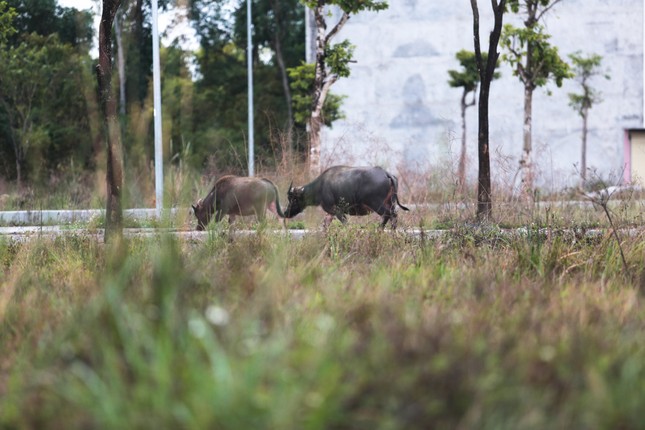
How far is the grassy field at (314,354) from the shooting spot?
9.75 ft

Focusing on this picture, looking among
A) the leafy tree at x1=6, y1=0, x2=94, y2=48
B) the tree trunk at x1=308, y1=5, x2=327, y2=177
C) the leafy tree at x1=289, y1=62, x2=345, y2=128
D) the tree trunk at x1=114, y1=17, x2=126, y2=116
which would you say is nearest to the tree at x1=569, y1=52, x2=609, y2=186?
the leafy tree at x1=289, y1=62, x2=345, y2=128

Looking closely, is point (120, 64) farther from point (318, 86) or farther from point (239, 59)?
point (318, 86)

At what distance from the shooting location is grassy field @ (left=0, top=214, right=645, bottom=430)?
117 inches

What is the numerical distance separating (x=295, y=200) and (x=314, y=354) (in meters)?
9.02

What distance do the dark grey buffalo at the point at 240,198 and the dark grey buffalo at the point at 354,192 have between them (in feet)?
1.30

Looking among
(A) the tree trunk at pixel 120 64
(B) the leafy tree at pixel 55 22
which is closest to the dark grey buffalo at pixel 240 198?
(A) the tree trunk at pixel 120 64

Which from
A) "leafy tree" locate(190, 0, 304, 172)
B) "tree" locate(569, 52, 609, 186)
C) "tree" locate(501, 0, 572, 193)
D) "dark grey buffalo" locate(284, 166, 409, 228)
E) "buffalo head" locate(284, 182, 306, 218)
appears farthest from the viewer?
"leafy tree" locate(190, 0, 304, 172)

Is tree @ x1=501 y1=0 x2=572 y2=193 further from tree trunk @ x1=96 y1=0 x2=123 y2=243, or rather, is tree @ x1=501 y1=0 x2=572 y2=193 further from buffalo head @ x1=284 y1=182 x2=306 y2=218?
tree trunk @ x1=96 y1=0 x2=123 y2=243

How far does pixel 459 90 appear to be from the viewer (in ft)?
109

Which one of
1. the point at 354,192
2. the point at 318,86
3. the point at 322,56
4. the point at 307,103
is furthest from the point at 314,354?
the point at 307,103

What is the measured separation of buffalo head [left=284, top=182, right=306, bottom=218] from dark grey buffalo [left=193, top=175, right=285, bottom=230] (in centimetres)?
26

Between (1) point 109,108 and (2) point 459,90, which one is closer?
(1) point 109,108

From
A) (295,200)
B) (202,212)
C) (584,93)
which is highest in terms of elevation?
(584,93)

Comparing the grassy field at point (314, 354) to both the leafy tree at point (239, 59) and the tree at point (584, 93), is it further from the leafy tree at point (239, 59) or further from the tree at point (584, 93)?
the leafy tree at point (239, 59)
